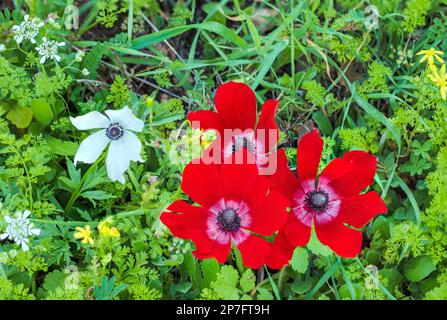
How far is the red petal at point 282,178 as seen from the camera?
144 centimetres

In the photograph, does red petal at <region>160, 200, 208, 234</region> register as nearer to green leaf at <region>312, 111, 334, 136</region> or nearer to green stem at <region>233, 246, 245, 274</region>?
green stem at <region>233, 246, 245, 274</region>

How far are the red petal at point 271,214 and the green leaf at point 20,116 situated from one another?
70cm

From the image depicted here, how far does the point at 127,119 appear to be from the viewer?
1604 mm

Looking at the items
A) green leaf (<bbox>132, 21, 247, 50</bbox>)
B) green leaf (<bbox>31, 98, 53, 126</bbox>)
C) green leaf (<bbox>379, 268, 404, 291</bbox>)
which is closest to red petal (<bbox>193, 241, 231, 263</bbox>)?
green leaf (<bbox>379, 268, 404, 291</bbox>)

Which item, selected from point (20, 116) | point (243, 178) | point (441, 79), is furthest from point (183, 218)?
point (441, 79)

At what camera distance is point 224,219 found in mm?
1480

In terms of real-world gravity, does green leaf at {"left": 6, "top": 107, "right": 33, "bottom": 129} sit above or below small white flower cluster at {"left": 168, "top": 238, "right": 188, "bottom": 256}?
above

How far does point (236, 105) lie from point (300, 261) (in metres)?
0.42

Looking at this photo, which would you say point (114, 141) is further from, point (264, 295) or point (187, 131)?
point (264, 295)

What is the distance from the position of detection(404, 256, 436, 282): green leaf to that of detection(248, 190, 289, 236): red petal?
1.67 ft

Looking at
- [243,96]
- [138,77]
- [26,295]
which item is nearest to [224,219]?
[243,96]

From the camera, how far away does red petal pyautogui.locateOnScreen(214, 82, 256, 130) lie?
150cm

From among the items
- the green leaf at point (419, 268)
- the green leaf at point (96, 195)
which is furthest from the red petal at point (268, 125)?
the green leaf at point (419, 268)

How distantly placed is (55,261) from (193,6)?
909mm
